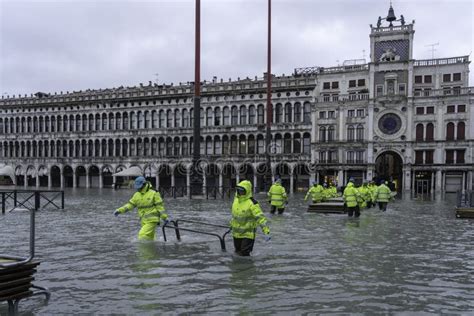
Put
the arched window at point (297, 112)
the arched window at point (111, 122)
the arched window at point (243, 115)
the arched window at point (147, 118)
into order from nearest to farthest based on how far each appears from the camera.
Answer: the arched window at point (297, 112) → the arched window at point (243, 115) → the arched window at point (147, 118) → the arched window at point (111, 122)

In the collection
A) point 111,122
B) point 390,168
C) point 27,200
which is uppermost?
point 111,122

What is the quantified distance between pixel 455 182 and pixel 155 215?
49893 millimetres

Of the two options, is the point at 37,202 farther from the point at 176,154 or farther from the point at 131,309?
the point at 176,154

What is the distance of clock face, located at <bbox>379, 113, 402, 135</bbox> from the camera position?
55812mm

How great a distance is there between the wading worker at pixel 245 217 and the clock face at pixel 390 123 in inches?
1945

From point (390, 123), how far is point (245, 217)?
4988cm

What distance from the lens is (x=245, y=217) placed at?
989 cm

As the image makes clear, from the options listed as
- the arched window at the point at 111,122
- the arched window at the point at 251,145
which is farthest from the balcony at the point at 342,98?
the arched window at the point at 111,122

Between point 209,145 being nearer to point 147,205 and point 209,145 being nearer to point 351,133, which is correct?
point 351,133

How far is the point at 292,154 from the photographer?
6009 centimetres

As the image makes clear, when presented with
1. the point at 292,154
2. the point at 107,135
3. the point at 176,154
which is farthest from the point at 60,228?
the point at 107,135

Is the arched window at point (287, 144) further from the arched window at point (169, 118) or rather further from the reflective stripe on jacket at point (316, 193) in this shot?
the reflective stripe on jacket at point (316, 193)

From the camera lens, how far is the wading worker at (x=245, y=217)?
32.1 feet

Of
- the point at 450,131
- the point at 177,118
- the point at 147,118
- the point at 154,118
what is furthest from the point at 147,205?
the point at 147,118
